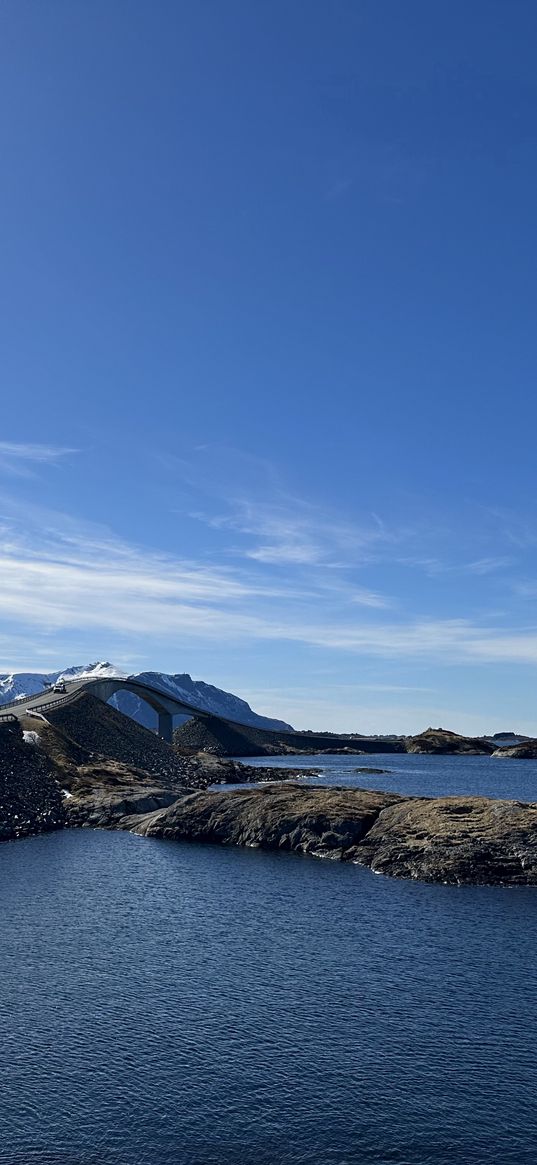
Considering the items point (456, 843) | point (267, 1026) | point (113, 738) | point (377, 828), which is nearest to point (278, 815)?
point (377, 828)

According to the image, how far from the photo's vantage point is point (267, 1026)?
37.4 m

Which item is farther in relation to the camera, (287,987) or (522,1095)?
(287,987)

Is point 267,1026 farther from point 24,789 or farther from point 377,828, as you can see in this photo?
point 24,789

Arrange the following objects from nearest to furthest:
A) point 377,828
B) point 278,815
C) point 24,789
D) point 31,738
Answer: point 377,828 → point 278,815 → point 24,789 → point 31,738

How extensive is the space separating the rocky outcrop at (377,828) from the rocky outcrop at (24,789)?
35.0ft

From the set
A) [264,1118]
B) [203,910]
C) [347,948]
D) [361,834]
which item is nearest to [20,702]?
[361,834]

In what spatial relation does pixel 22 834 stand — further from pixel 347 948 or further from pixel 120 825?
pixel 347 948

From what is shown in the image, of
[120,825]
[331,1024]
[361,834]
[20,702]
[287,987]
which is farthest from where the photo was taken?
[20,702]

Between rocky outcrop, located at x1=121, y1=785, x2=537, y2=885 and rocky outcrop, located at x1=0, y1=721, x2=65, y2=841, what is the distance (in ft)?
35.0

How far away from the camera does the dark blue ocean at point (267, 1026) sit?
28172 millimetres

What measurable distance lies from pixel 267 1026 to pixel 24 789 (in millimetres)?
77303

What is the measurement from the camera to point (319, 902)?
61.0m

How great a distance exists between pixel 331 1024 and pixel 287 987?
5.22 m

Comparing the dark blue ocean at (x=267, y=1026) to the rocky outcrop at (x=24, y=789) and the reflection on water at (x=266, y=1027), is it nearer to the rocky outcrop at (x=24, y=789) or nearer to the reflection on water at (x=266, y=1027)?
the reflection on water at (x=266, y=1027)
